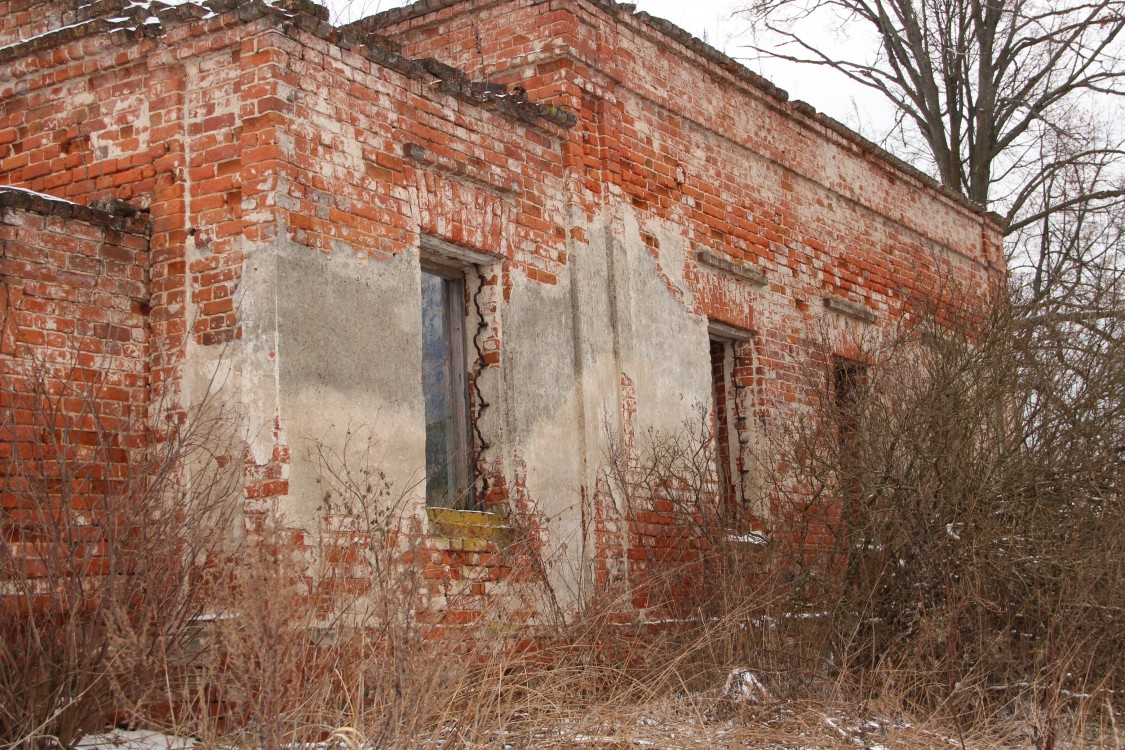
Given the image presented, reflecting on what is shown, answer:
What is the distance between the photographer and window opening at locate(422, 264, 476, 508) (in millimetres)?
7691

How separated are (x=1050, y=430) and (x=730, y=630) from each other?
244 cm

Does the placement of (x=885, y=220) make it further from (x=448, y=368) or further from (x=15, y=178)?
(x=15, y=178)

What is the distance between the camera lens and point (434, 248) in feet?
24.7

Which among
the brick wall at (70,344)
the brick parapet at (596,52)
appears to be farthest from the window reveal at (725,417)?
the brick wall at (70,344)

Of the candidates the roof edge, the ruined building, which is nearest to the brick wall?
the ruined building

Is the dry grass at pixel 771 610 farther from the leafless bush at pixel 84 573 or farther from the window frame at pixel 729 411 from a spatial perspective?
the window frame at pixel 729 411

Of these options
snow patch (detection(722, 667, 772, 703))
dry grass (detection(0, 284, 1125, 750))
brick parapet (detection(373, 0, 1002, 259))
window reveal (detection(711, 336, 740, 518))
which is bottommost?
snow patch (detection(722, 667, 772, 703))

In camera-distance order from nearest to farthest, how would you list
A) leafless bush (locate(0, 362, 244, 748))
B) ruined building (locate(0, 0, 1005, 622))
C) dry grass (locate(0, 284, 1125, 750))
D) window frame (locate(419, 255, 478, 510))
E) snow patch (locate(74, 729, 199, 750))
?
leafless bush (locate(0, 362, 244, 748))
dry grass (locate(0, 284, 1125, 750))
snow patch (locate(74, 729, 199, 750))
ruined building (locate(0, 0, 1005, 622))
window frame (locate(419, 255, 478, 510))

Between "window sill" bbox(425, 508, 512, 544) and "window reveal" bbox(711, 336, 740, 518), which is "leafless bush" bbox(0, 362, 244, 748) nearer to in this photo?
"window sill" bbox(425, 508, 512, 544)

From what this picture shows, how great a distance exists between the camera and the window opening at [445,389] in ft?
25.2

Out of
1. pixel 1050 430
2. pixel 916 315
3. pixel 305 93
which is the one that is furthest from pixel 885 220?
pixel 305 93

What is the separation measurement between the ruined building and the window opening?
2 centimetres

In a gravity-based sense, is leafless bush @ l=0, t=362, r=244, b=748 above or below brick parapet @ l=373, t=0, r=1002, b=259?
below

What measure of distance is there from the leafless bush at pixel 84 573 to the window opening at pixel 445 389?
1.86m
